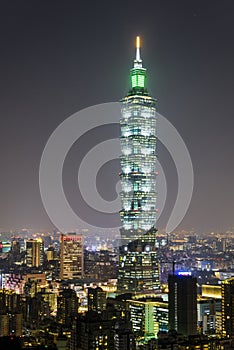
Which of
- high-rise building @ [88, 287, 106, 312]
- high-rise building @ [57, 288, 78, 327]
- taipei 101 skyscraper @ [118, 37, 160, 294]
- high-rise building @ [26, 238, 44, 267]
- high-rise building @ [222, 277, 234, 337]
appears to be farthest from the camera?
high-rise building @ [26, 238, 44, 267]

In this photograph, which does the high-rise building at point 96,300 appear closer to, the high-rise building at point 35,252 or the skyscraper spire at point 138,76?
the skyscraper spire at point 138,76

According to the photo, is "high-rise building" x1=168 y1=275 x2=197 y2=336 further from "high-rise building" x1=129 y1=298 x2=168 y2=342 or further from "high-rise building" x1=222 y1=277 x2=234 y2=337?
"high-rise building" x1=222 y1=277 x2=234 y2=337

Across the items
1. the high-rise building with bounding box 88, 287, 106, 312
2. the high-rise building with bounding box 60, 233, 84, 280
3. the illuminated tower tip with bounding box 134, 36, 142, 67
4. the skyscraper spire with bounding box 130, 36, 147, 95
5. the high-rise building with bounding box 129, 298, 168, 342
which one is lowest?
the high-rise building with bounding box 129, 298, 168, 342

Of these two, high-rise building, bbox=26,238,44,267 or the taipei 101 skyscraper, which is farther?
high-rise building, bbox=26,238,44,267

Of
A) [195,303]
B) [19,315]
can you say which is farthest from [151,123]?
[19,315]

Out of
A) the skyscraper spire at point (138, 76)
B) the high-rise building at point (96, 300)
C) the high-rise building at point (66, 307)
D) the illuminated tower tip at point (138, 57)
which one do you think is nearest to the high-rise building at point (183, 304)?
the high-rise building at point (96, 300)

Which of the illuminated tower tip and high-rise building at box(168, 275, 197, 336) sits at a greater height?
the illuminated tower tip

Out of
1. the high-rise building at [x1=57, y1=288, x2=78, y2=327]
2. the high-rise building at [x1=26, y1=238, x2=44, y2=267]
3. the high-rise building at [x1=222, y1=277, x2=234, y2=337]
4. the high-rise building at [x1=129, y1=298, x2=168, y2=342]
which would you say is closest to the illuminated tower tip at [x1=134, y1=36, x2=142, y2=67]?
the high-rise building at [x1=129, y1=298, x2=168, y2=342]

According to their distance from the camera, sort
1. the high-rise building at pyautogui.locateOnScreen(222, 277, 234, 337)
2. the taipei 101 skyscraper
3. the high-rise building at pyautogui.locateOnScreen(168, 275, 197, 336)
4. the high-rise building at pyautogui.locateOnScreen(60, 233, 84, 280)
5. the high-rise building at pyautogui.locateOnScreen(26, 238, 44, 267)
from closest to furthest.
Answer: the high-rise building at pyautogui.locateOnScreen(222, 277, 234, 337) → the high-rise building at pyautogui.locateOnScreen(168, 275, 197, 336) → the taipei 101 skyscraper → the high-rise building at pyautogui.locateOnScreen(60, 233, 84, 280) → the high-rise building at pyautogui.locateOnScreen(26, 238, 44, 267)
